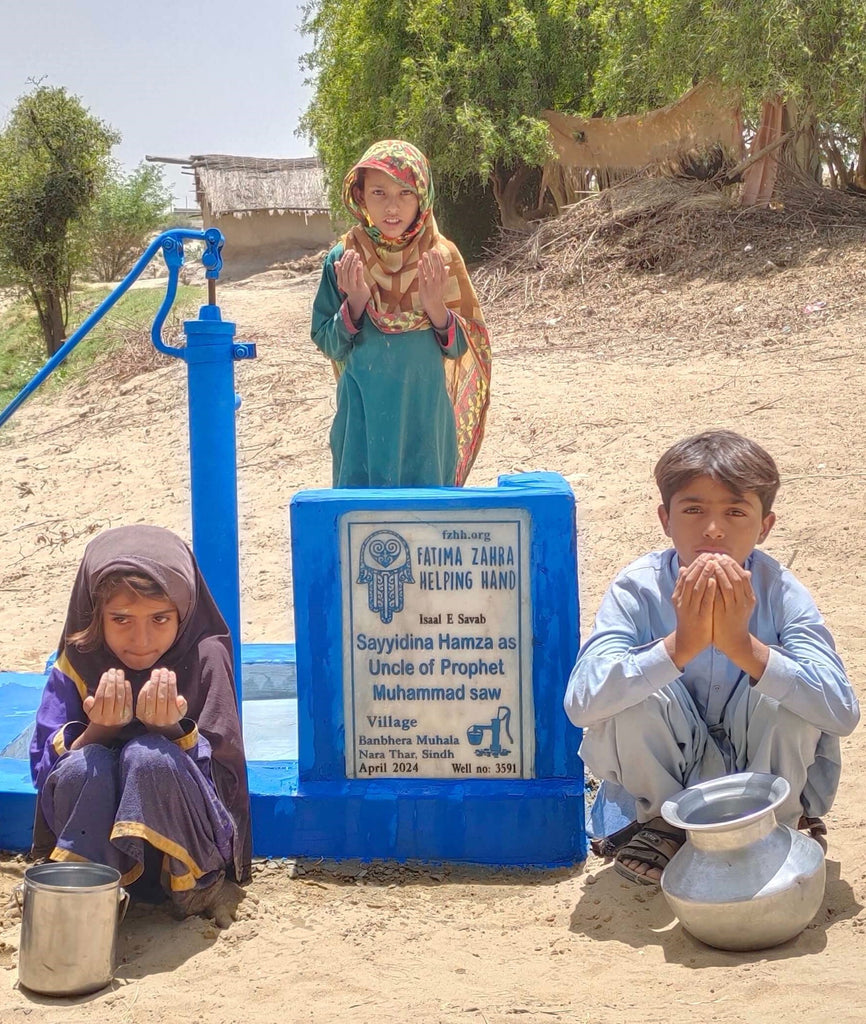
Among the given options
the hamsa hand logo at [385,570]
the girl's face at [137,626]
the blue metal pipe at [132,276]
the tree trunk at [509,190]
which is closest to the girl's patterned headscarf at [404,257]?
the blue metal pipe at [132,276]

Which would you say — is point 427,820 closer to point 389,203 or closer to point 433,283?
point 433,283

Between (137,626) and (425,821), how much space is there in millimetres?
934

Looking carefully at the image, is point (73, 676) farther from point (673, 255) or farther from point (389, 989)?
point (673, 255)

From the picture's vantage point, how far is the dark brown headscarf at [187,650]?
9.05ft

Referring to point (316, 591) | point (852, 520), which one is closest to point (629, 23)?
point (852, 520)

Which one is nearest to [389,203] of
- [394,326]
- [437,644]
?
[394,326]

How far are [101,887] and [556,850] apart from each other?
1.20 metres

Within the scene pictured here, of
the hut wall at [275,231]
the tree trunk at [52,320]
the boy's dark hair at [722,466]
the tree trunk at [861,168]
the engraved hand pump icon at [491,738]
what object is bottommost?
the engraved hand pump icon at [491,738]

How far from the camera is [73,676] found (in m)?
2.86

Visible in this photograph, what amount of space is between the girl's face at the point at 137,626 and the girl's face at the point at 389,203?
149cm

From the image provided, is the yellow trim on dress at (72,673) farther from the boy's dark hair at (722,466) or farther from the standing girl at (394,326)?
the boy's dark hair at (722,466)

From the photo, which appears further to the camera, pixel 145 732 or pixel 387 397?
pixel 387 397

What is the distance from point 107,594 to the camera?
109 inches

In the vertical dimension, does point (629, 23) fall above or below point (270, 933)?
above
